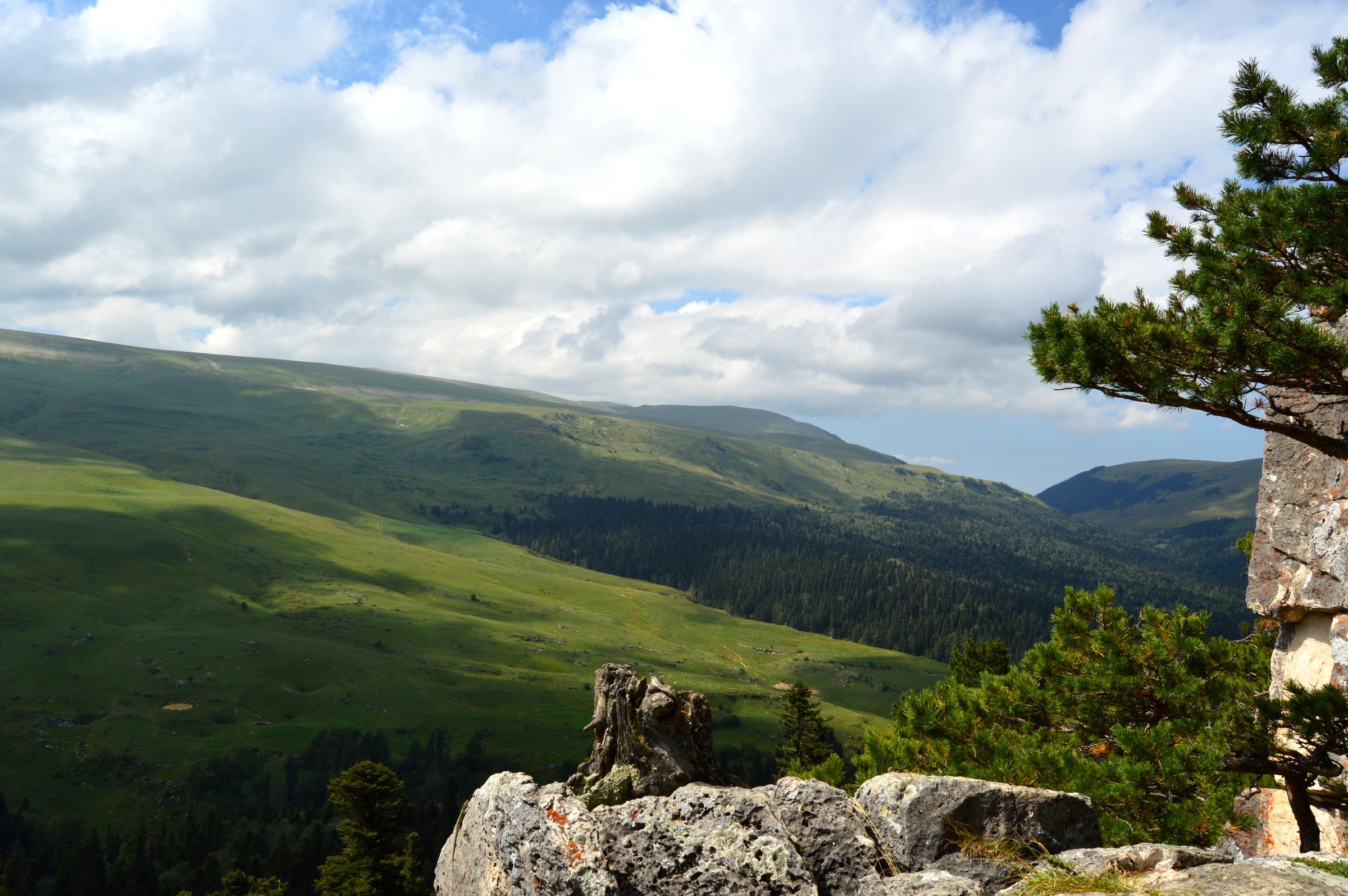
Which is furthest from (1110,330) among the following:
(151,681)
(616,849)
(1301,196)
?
(151,681)

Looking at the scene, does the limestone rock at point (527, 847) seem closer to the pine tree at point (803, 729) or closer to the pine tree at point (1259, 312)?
the pine tree at point (1259, 312)

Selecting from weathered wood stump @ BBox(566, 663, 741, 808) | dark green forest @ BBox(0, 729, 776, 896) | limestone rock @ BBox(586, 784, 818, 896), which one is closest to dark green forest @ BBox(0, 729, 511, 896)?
dark green forest @ BBox(0, 729, 776, 896)

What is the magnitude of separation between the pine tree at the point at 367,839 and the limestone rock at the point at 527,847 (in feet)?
150

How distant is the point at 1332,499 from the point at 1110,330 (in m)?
5.59

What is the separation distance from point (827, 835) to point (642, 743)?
14.0 feet

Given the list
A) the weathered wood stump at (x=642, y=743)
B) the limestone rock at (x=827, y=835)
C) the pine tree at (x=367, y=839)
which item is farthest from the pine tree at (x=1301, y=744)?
the pine tree at (x=367, y=839)

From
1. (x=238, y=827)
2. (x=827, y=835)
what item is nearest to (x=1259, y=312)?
(x=827, y=835)

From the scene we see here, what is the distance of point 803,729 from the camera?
7819 cm

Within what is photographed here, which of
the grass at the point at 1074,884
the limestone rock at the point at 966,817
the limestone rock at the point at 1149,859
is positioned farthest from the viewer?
the limestone rock at the point at 966,817

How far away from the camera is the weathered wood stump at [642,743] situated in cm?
1495

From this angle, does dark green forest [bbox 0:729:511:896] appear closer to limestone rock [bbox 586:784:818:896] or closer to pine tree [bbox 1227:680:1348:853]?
limestone rock [bbox 586:784:818:896]

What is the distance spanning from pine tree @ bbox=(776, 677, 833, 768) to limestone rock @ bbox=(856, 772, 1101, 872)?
65085mm

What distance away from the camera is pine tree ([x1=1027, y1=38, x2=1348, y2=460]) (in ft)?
42.5

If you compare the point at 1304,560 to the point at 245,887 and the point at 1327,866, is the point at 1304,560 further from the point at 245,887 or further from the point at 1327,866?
the point at 245,887
